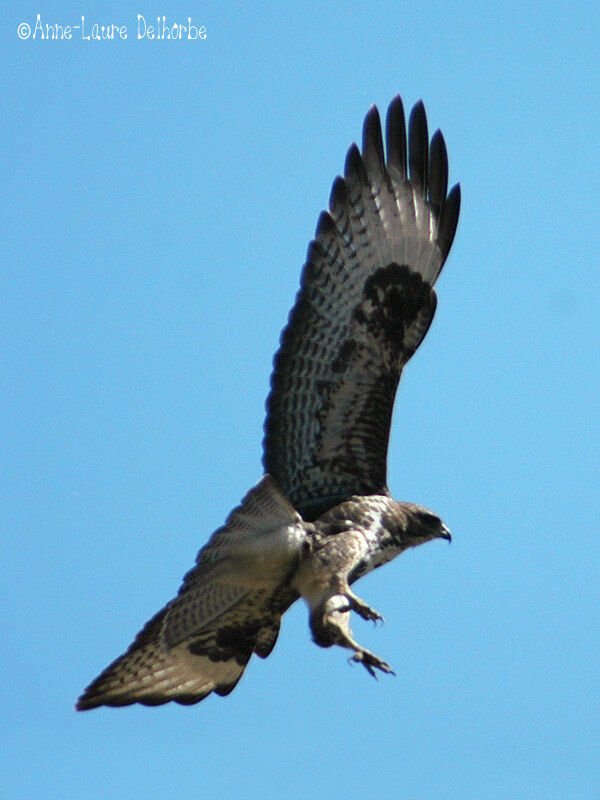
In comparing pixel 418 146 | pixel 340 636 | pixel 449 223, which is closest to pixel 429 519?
pixel 340 636

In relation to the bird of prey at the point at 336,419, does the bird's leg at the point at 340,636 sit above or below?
below

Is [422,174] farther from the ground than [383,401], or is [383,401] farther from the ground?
[422,174]

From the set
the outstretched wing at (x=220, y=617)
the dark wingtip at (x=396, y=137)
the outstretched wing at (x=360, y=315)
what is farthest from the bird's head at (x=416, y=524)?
the dark wingtip at (x=396, y=137)

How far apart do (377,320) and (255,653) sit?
214 cm

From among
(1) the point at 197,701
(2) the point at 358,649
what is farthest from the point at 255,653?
(2) the point at 358,649

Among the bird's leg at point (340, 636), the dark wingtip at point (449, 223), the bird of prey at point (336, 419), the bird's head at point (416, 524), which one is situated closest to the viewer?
the bird's leg at point (340, 636)

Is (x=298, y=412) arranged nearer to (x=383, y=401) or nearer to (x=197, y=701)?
(x=383, y=401)

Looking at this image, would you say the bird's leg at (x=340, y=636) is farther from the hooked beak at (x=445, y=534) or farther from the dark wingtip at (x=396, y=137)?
the dark wingtip at (x=396, y=137)

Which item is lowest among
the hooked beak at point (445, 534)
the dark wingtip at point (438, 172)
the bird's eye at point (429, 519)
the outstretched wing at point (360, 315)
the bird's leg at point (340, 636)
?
the bird's leg at point (340, 636)

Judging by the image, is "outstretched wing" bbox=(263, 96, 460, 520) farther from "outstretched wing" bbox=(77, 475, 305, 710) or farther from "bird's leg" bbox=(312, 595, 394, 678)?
"bird's leg" bbox=(312, 595, 394, 678)

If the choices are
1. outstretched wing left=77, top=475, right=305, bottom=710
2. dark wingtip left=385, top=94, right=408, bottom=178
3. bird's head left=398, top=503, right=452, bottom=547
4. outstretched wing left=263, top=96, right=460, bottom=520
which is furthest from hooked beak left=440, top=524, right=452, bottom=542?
dark wingtip left=385, top=94, right=408, bottom=178

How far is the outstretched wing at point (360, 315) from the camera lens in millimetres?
7559

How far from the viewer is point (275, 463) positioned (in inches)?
297

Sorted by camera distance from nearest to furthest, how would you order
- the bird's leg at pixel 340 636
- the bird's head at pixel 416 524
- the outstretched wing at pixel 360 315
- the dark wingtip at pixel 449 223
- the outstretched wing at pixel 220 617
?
the bird's leg at pixel 340 636
the outstretched wing at pixel 220 617
the bird's head at pixel 416 524
the outstretched wing at pixel 360 315
the dark wingtip at pixel 449 223
